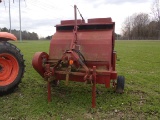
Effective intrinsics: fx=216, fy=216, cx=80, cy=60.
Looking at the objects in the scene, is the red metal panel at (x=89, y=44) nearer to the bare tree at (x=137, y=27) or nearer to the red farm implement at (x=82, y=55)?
the red farm implement at (x=82, y=55)

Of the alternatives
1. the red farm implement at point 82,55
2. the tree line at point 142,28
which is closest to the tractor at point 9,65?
the red farm implement at point 82,55

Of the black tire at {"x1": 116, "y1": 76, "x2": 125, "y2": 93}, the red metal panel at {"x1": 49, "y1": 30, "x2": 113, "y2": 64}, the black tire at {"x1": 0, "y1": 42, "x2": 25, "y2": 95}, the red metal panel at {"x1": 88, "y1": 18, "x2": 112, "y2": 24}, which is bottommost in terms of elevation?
the black tire at {"x1": 116, "y1": 76, "x2": 125, "y2": 93}

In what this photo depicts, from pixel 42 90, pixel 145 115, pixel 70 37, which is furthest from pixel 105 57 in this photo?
pixel 42 90

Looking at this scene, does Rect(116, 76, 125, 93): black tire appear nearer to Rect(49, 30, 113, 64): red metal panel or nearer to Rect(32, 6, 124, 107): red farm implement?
Rect(32, 6, 124, 107): red farm implement

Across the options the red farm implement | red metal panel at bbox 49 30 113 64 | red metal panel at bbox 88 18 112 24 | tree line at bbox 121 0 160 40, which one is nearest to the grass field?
the red farm implement

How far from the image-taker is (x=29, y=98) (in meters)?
4.48

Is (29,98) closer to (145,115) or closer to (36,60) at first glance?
(36,60)

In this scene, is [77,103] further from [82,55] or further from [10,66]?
[10,66]

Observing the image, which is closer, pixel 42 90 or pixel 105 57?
pixel 105 57

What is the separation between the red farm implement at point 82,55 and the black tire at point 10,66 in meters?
0.55

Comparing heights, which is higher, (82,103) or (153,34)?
(153,34)

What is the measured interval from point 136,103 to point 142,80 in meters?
1.88

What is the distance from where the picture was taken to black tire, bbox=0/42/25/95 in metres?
4.47

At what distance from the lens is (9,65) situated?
470cm
